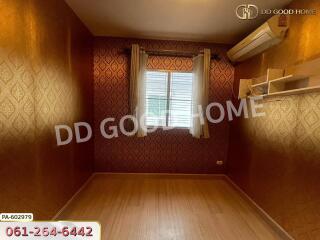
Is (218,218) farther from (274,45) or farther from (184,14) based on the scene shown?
(184,14)

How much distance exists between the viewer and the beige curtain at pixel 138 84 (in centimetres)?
304

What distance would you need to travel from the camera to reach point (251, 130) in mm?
2594

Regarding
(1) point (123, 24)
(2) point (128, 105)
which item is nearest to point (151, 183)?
(2) point (128, 105)

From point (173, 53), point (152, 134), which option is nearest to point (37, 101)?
point (152, 134)

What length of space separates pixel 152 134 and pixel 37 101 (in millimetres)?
2006

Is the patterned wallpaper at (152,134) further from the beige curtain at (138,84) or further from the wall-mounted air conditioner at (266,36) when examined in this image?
the wall-mounted air conditioner at (266,36)

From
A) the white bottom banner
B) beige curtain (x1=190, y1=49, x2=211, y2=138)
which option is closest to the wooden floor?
the white bottom banner

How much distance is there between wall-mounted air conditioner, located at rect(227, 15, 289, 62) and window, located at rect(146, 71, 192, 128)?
102cm

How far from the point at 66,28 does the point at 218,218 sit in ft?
9.30

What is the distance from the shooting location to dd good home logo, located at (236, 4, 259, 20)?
209 centimetres

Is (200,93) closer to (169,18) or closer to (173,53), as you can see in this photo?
(173,53)

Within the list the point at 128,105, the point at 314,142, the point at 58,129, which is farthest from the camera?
the point at 128,105

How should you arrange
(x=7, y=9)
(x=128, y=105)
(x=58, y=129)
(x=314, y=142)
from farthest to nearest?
(x=128, y=105) → (x=58, y=129) → (x=314, y=142) → (x=7, y=9)

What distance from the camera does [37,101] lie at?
161 cm
